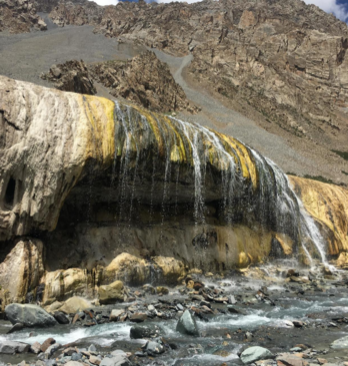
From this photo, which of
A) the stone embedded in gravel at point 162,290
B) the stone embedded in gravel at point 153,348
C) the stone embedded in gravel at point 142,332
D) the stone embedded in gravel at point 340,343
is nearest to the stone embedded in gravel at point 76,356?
the stone embedded in gravel at point 153,348

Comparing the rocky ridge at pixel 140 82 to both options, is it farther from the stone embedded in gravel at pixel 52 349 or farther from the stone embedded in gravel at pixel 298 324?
the stone embedded in gravel at pixel 52 349

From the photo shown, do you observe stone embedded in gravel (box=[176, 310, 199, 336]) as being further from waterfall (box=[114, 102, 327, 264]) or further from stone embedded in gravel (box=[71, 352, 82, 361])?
waterfall (box=[114, 102, 327, 264])

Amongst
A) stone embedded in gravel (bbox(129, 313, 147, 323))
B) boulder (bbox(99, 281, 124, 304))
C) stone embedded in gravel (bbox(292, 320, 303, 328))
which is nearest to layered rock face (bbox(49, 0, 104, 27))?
boulder (bbox(99, 281, 124, 304))

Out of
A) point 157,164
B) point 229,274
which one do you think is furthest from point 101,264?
point 229,274

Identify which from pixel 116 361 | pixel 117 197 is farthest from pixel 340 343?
pixel 117 197

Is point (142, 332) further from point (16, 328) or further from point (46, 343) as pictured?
point (16, 328)

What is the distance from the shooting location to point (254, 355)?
18.9 ft

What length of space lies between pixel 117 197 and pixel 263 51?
106848 millimetres

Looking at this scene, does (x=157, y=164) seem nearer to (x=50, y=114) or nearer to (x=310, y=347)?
(x=50, y=114)

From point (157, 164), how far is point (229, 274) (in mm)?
5859

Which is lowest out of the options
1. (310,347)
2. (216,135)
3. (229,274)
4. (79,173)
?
(229,274)

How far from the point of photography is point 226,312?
942 centimetres

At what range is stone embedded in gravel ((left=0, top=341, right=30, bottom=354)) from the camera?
6146 mm

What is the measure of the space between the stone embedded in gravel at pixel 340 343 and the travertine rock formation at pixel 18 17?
113605 millimetres
